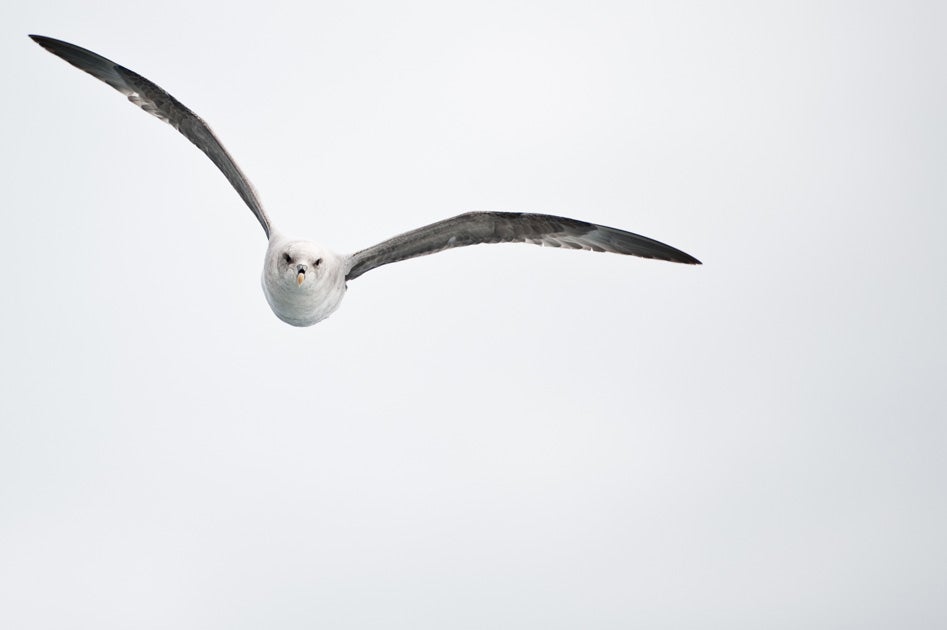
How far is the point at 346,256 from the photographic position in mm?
15367

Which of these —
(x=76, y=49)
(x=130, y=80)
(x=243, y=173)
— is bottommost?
(x=243, y=173)

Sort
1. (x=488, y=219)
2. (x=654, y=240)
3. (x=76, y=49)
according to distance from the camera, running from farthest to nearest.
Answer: (x=76, y=49), (x=654, y=240), (x=488, y=219)

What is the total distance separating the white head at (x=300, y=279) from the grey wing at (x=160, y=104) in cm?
125

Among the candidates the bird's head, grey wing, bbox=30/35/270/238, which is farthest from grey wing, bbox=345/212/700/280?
grey wing, bbox=30/35/270/238

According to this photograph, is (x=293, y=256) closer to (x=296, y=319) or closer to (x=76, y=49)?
(x=296, y=319)

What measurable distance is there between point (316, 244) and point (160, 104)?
163 inches

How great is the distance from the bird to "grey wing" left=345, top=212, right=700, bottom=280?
14 millimetres

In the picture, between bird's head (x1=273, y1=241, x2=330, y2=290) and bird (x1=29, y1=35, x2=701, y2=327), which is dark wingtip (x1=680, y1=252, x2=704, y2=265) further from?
bird's head (x1=273, y1=241, x2=330, y2=290)

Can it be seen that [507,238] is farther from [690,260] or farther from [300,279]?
[300,279]

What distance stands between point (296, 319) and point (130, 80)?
5.07 m

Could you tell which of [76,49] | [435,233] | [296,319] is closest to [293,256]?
[296,319]

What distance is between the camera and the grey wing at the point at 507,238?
15.3m

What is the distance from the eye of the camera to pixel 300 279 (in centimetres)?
1394

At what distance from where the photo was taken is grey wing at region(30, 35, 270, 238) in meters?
16.0
